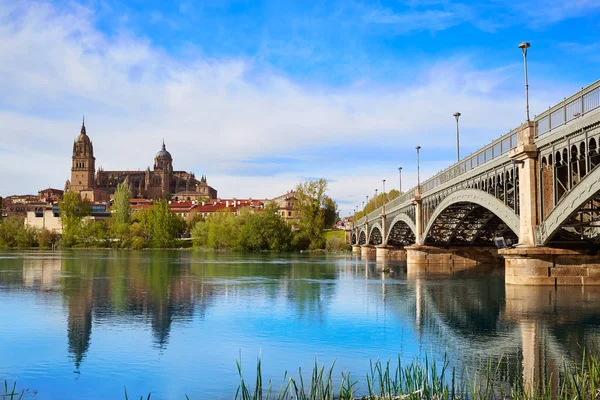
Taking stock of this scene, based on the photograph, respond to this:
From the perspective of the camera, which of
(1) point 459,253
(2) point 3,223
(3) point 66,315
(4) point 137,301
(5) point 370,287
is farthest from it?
(2) point 3,223

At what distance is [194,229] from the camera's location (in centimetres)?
12938

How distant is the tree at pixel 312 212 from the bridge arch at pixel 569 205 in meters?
83.7

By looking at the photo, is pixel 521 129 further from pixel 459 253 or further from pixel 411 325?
pixel 459 253

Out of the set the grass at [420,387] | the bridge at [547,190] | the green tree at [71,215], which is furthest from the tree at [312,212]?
the grass at [420,387]

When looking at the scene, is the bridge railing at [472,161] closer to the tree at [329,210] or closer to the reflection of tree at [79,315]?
the reflection of tree at [79,315]

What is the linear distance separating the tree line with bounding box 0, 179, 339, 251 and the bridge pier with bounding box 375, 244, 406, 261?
3092 cm

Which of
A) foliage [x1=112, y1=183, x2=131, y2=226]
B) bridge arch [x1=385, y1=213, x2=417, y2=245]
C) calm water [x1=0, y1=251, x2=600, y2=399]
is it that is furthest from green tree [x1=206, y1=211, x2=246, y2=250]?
calm water [x1=0, y1=251, x2=600, y2=399]

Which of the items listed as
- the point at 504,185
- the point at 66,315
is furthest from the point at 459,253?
the point at 66,315

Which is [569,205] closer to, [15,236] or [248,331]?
[248,331]

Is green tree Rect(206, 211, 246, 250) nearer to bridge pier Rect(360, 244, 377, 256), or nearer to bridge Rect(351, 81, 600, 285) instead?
bridge pier Rect(360, 244, 377, 256)

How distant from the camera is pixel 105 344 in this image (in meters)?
17.2

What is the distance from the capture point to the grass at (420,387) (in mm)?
9281

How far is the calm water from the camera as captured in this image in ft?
45.8

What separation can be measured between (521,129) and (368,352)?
1726cm
